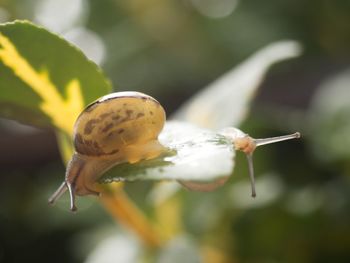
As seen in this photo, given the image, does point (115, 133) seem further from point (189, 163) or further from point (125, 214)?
point (125, 214)

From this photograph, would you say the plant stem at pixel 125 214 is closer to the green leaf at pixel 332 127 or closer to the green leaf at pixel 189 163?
the green leaf at pixel 189 163

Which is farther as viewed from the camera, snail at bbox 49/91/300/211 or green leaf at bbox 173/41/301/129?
green leaf at bbox 173/41/301/129

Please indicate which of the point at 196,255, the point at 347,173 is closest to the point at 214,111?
the point at 196,255

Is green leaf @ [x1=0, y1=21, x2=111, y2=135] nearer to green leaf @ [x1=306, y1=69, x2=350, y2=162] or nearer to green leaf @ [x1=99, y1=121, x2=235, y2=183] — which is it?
green leaf @ [x1=99, y1=121, x2=235, y2=183]

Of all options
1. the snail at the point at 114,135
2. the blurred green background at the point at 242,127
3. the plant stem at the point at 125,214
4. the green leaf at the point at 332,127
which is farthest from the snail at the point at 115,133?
the green leaf at the point at 332,127

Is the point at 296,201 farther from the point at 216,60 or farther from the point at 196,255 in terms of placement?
the point at 216,60

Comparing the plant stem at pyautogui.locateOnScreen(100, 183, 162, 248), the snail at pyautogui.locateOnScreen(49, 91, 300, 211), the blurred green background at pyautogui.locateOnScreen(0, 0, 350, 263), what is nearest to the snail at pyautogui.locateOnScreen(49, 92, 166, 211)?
the snail at pyautogui.locateOnScreen(49, 91, 300, 211)

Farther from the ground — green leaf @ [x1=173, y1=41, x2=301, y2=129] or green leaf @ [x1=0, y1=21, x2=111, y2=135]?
green leaf @ [x1=0, y1=21, x2=111, y2=135]

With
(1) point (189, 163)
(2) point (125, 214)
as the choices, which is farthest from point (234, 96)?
(1) point (189, 163)
